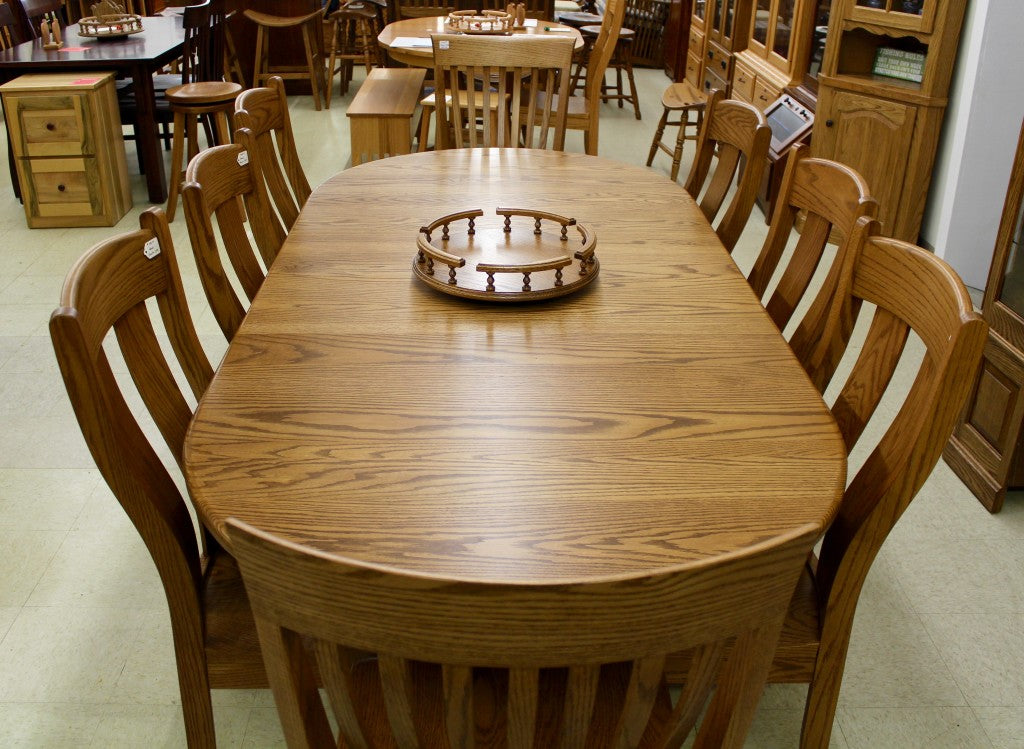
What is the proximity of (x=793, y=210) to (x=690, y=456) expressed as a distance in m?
0.91

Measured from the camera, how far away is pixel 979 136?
11.4 feet

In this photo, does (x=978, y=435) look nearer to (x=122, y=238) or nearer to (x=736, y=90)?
(x=122, y=238)

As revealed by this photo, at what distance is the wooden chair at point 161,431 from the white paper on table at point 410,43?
323 cm

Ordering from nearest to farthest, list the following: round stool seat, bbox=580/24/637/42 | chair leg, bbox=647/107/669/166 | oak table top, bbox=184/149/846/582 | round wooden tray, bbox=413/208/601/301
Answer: oak table top, bbox=184/149/846/582
round wooden tray, bbox=413/208/601/301
chair leg, bbox=647/107/669/166
round stool seat, bbox=580/24/637/42

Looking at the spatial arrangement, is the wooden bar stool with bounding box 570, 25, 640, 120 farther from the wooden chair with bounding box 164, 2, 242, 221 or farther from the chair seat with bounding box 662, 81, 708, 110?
the wooden chair with bounding box 164, 2, 242, 221

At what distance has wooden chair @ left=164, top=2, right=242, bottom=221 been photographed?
4250 millimetres

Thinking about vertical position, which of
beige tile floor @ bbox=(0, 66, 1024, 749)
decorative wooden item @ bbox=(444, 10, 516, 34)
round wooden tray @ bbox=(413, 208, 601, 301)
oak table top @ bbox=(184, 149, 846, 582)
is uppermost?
decorative wooden item @ bbox=(444, 10, 516, 34)

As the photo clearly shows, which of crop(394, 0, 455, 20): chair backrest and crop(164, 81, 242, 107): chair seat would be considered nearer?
crop(164, 81, 242, 107): chair seat

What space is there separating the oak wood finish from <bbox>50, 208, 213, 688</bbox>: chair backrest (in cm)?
305

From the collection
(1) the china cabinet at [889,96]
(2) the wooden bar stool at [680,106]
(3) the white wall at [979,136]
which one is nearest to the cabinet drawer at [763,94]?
(2) the wooden bar stool at [680,106]

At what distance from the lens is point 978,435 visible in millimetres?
2494

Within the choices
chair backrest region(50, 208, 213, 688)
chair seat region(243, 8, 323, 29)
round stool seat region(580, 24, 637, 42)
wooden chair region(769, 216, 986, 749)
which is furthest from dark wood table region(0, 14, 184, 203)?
wooden chair region(769, 216, 986, 749)

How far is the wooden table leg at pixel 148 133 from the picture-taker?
4.32m

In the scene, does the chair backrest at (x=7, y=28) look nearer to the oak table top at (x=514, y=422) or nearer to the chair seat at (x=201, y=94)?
the chair seat at (x=201, y=94)
